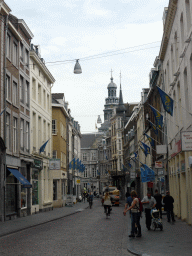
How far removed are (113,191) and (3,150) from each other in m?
27.4

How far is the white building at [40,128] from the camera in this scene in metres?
36.7

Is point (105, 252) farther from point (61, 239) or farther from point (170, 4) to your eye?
point (170, 4)

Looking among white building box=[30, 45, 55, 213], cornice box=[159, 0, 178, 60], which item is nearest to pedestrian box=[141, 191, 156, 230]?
cornice box=[159, 0, 178, 60]

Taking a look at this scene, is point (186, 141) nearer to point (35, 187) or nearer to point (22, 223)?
point (22, 223)

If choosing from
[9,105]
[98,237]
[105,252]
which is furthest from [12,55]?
[105,252]

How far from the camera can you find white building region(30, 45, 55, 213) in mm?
36650

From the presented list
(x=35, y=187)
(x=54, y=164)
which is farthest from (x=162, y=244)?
(x=54, y=164)

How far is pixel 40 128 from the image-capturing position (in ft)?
132

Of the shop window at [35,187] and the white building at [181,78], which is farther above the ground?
the white building at [181,78]

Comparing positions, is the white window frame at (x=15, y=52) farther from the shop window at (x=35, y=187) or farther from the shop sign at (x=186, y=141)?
the shop sign at (x=186, y=141)

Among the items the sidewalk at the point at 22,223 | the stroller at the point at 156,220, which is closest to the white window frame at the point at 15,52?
the sidewalk at the point at 22,223

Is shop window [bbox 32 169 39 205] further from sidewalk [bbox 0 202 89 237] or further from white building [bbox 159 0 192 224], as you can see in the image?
white building [bbox 159 0 192 224]

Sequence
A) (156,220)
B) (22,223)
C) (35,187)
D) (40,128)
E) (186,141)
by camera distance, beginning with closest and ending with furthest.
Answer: (186,141) < (156,220) < (22,223) < (35,187) < (40,128)

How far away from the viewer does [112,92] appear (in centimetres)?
15900
